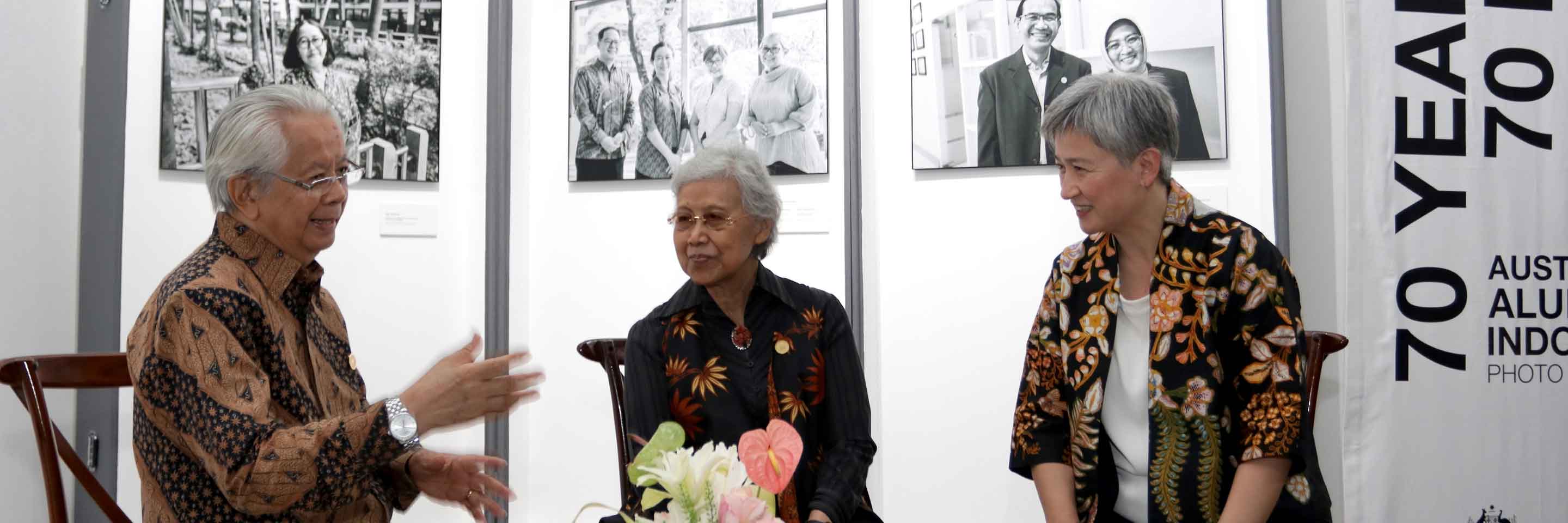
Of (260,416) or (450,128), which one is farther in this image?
(450,128)

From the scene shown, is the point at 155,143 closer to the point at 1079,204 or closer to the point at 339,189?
the point at 339,189

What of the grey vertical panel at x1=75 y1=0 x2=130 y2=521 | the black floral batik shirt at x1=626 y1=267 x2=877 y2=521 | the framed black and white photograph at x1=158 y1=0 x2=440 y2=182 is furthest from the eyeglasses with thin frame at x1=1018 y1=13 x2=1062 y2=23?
the grey vertical panel at x1=75 y1=0 x2=130 y2=521

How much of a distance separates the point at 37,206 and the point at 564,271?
1511 millimetres

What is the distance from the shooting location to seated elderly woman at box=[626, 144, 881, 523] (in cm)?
215

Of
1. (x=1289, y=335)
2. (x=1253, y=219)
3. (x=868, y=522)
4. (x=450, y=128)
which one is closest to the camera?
(x=1289, y=335)

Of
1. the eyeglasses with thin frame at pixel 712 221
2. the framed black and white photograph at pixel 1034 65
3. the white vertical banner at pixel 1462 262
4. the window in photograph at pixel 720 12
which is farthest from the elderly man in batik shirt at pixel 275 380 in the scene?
the white vertical banner at pixel 1462 262

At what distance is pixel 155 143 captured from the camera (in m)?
3.25

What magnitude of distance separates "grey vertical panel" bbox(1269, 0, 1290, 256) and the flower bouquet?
220 centimetres

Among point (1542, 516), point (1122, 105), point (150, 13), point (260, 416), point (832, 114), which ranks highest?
point (150, 13)

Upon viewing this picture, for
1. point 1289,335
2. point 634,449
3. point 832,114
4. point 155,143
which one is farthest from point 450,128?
point 1289,335

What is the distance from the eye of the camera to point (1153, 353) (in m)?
1.86

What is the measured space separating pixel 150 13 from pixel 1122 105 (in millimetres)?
2880

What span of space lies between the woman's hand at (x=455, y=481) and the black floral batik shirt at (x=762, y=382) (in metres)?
0.40

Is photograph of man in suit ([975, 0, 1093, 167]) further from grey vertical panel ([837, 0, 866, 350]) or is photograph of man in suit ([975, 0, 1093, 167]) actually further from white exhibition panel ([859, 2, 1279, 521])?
grey vertical panel ([837, 0, 866, 350])
